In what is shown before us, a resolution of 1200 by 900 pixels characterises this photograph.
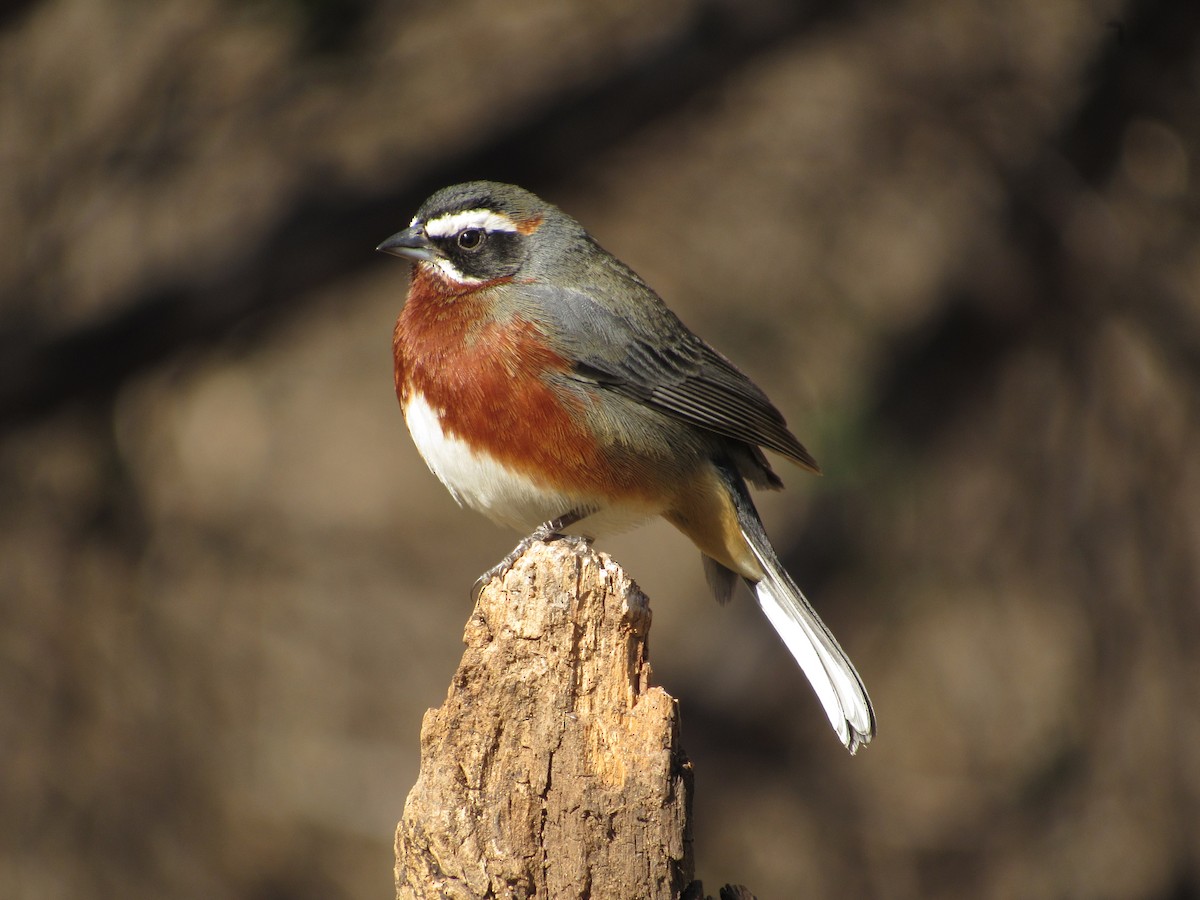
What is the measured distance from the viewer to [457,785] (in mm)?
3744

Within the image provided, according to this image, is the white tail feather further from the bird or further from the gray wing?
the gray wing

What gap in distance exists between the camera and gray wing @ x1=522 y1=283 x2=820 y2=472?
17.0 feet

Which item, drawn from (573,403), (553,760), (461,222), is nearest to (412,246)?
(461,222)

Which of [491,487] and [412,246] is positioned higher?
[412,246]

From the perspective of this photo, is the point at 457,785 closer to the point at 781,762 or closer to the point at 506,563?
the point at 506,563

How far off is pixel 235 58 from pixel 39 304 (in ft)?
6.80

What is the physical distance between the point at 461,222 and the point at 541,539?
135 cm

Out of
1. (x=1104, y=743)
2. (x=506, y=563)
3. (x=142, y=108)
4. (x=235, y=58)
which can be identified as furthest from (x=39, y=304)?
(x=1104, y=743)

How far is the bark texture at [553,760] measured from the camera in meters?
3.65

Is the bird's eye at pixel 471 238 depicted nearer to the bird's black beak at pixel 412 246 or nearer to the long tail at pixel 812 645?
the bird's black beak at pixel 412 246

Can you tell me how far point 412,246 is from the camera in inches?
210

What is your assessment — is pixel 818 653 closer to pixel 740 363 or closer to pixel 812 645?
pixel 812 645

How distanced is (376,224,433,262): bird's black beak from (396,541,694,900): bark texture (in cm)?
181

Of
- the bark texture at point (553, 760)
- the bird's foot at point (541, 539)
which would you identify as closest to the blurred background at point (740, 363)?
the bird's foot at point (541, 539)
